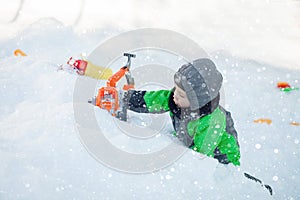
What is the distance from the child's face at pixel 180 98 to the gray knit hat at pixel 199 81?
0.03m

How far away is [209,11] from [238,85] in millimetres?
1859

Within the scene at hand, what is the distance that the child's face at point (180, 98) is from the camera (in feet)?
6.34

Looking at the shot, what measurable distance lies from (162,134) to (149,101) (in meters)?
0.37

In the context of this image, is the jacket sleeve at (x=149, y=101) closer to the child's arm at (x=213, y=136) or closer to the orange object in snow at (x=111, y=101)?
the orange object in snow at (x=111, y=101)

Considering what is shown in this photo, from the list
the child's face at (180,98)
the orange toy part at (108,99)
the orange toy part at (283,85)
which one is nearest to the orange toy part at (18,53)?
the orange toy part at (108,99)

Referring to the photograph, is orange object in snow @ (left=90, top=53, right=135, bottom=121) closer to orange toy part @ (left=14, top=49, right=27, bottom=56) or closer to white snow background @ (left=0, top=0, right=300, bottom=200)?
white snow background @ (left=0, top=0, right=300, bottom=200)

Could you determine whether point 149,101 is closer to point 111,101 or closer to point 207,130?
point 111,101

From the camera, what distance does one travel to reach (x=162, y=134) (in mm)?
1931

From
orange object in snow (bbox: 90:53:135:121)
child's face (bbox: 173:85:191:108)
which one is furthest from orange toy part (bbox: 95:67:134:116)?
child's face (bbox: 173:85:191:108)

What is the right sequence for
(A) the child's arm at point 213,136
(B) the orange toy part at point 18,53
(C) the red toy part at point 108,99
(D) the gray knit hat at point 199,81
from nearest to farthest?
(D) the gray knit hat at point 199,81, (A) the child's arm at point 213,136, (C) the red toy part at point 108,99, (B) the orange toy part at point 18,53

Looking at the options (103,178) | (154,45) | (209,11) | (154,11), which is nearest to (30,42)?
(154,45)

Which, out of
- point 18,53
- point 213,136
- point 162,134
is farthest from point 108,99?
point 18,53

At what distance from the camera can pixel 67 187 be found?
1.47 metres

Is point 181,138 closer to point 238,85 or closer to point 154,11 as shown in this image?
point 238,85
